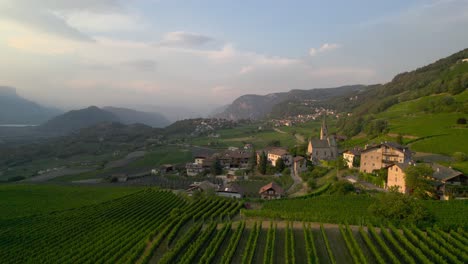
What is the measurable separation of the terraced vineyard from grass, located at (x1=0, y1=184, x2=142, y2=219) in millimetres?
6351

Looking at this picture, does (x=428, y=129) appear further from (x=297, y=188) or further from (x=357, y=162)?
(x=297, y=188)

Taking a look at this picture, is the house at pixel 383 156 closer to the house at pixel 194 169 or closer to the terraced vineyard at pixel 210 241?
the terraced vineyard at pixel 210 241

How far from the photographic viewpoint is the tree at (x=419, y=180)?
34500 mm

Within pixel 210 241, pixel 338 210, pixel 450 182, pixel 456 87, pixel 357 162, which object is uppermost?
pixel 456 87

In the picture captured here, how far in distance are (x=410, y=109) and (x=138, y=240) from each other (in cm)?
7730

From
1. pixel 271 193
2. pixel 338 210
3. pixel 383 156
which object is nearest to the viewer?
pixel 338 210

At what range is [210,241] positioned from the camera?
1018 inches

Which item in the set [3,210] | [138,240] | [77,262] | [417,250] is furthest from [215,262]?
[3,210]

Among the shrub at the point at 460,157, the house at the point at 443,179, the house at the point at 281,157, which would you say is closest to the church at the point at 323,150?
the house at the point at 281,157

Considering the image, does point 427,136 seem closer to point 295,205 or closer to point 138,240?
point 295,205

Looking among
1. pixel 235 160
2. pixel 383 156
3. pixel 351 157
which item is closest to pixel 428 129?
pixel 351 157

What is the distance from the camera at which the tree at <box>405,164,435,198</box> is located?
34.5m

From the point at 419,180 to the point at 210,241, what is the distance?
25.9 metres

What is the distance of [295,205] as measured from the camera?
118ft
